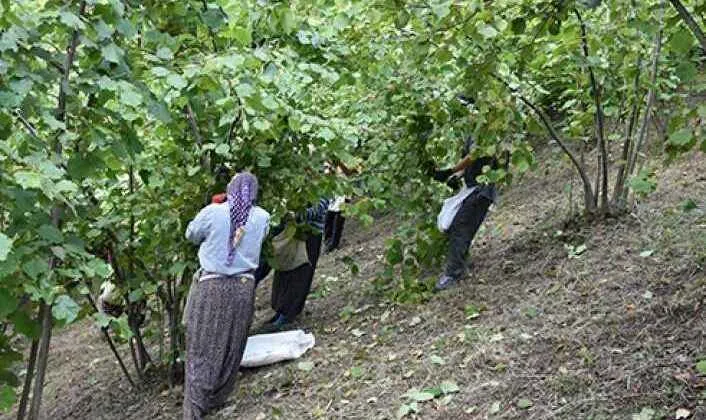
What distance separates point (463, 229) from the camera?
6.68 meters

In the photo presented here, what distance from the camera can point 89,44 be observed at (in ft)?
10.1

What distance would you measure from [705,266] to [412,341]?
6.85ft

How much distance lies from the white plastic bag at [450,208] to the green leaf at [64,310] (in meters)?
4.12

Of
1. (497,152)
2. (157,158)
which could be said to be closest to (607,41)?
(497,152)

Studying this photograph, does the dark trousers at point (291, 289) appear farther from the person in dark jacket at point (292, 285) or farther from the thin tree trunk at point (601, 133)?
the thin tree trunk at point (601, 133)

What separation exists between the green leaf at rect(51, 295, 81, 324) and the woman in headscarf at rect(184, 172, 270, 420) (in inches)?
91.8

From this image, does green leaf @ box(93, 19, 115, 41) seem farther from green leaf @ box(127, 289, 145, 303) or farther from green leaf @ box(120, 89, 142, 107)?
green leaf @ box(127, 289, 145, 303)

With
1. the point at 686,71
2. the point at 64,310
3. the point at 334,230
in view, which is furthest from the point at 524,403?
the point at 334,230

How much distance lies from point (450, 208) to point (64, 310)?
13.8 feet

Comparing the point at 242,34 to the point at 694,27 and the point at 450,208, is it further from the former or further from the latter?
the point at 450,208

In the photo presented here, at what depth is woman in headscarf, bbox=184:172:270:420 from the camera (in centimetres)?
533

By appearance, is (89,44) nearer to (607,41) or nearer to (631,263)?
(607,41)

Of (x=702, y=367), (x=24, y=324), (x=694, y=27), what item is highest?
(x=694, y=27)

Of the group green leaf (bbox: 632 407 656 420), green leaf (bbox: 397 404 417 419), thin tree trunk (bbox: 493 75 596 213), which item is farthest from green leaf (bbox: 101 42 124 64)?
thin tree trunk (bbox: 493 75 596 213)
